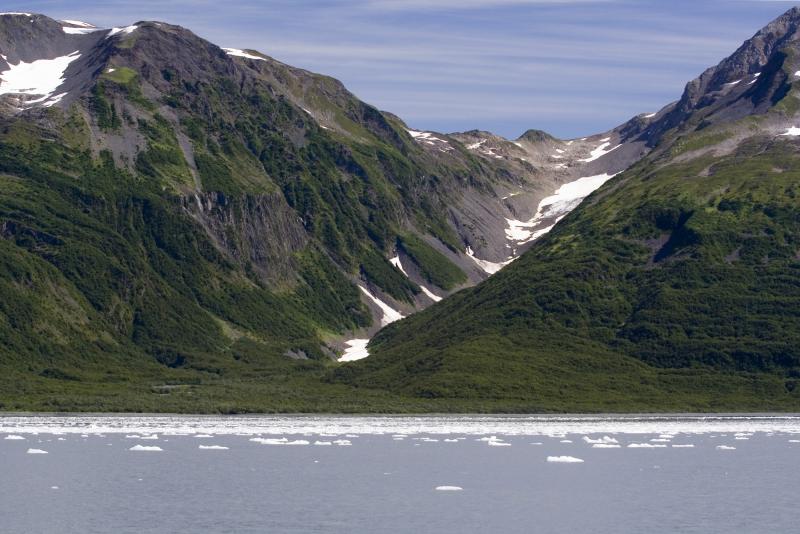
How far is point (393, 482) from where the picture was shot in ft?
285

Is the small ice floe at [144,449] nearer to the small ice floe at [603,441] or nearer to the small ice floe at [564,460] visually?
the small ice floe at [564,460]

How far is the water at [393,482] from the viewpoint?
224ft

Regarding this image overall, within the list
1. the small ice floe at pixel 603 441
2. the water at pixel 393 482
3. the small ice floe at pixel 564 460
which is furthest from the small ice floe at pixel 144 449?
the small ice floe at pixel 603 441

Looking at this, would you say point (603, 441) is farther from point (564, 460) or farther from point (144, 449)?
point (144, 449)

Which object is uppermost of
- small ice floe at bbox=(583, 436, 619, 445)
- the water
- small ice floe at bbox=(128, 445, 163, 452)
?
small ice floe at bbox=(583, 436, 619, 445)

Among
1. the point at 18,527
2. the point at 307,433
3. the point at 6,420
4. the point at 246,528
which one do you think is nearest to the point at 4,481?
the point at 18,527

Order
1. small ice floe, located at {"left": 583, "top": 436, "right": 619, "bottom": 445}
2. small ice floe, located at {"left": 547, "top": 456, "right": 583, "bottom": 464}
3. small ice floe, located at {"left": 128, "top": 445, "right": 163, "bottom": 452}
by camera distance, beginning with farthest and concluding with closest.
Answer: small ice floe, located at {"left": 583, "top": 436, "right": 619, "bottom": 445}
small ice floe, located at {"left": 128, "top": 445, "right": 163, "bottom": 452}
small ice floe, located at {"left": 547, "top": 456, "right": 583, "bottom": 464}

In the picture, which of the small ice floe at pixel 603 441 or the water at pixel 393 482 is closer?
the water at pixel 393 482

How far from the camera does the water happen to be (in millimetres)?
68375

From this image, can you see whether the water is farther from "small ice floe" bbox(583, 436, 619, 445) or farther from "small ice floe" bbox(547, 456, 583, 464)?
"small ice floe" bbox(547, 456, 583, 464)


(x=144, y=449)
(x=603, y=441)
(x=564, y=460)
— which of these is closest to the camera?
(x=564, y=460)

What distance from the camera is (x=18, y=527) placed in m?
65.2

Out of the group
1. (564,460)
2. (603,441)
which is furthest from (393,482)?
(603,441)

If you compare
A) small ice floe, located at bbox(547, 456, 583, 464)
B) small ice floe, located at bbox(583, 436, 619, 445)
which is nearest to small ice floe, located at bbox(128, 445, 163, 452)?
small ice floe, located at bbox(547, 456, 583, 464)
